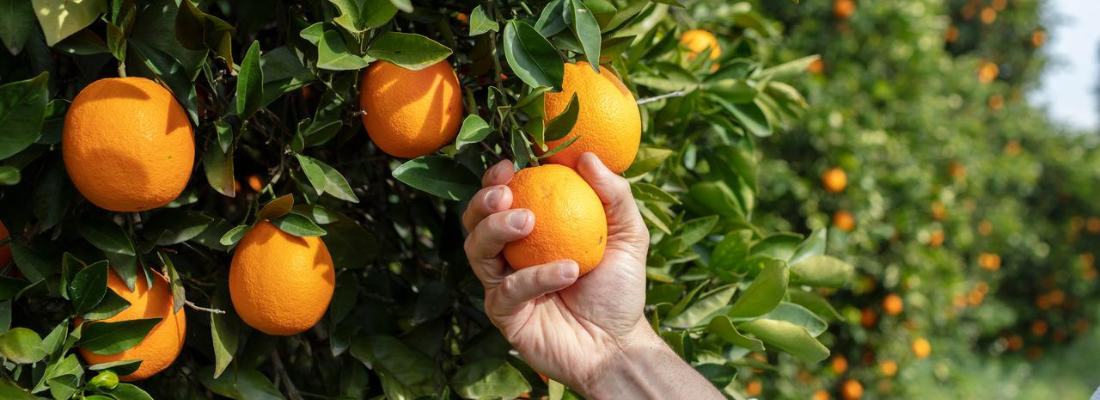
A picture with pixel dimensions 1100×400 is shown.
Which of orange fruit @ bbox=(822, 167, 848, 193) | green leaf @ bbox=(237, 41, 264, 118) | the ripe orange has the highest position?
green leaf @ bbox=(237, 41, 264, 118)

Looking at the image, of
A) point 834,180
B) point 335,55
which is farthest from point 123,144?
point 834,180

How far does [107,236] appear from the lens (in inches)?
29.6

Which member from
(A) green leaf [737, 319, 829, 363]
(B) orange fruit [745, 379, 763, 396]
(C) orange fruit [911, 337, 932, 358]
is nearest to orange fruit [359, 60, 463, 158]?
(A) green leaf [737, 319, 829, 363]

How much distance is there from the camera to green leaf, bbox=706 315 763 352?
36.6 inches

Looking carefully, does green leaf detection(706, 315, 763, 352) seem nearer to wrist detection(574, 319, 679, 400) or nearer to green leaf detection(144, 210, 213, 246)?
wrist detection(574, 319, 679, 400)

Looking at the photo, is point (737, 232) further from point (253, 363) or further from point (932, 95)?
point (932, 95)

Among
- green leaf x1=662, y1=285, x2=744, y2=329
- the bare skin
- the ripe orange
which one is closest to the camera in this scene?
the bare skin

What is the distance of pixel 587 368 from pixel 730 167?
443mm

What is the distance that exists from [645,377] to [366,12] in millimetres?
464

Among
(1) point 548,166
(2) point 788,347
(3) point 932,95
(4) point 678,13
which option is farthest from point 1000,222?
(1) point 548,166

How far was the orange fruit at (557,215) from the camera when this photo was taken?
76 centimetres

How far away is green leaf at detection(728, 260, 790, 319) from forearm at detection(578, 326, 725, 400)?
103 millimetres

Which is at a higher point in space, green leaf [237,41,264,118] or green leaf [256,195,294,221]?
green leaf [237,41,264,118]

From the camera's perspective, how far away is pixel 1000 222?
4.51 metres
